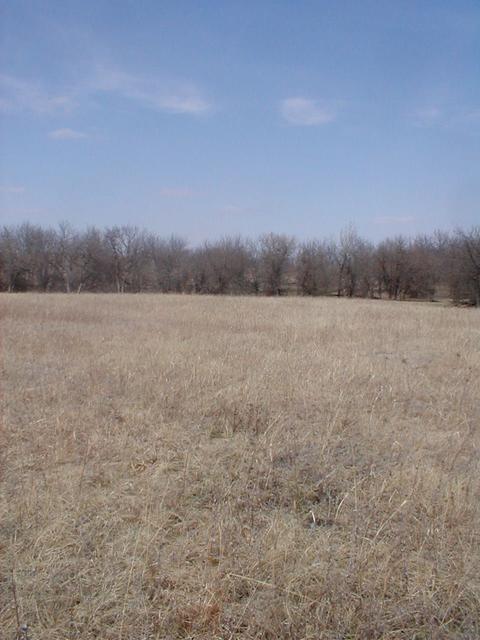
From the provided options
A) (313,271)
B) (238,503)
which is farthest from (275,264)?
(238,503)

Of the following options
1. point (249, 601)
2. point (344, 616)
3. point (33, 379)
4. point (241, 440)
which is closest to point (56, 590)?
point (249, 601)

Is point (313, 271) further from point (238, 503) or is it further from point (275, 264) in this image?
point (238, 503)

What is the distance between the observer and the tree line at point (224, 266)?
50.3m

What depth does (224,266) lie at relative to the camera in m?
53.5

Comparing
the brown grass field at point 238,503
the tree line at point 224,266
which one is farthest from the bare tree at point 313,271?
the brown grass field at point 238,503

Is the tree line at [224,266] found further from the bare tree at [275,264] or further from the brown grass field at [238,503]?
the brown grass field at [238,503]

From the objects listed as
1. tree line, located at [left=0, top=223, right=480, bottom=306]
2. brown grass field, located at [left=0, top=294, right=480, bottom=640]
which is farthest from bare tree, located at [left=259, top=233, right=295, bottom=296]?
brown grass field, located at [left=0, top=294, right=480, bottom=640]

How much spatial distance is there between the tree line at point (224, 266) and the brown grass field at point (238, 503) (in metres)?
46.8

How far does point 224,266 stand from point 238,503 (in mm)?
51180

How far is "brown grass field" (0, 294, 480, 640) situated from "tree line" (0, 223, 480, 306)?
46808 mm

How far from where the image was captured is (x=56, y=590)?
2172 millimetres

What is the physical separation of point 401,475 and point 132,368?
4.48 meters

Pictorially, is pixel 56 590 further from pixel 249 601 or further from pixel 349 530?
pixel 349 530

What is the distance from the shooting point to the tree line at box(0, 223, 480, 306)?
165 feet
